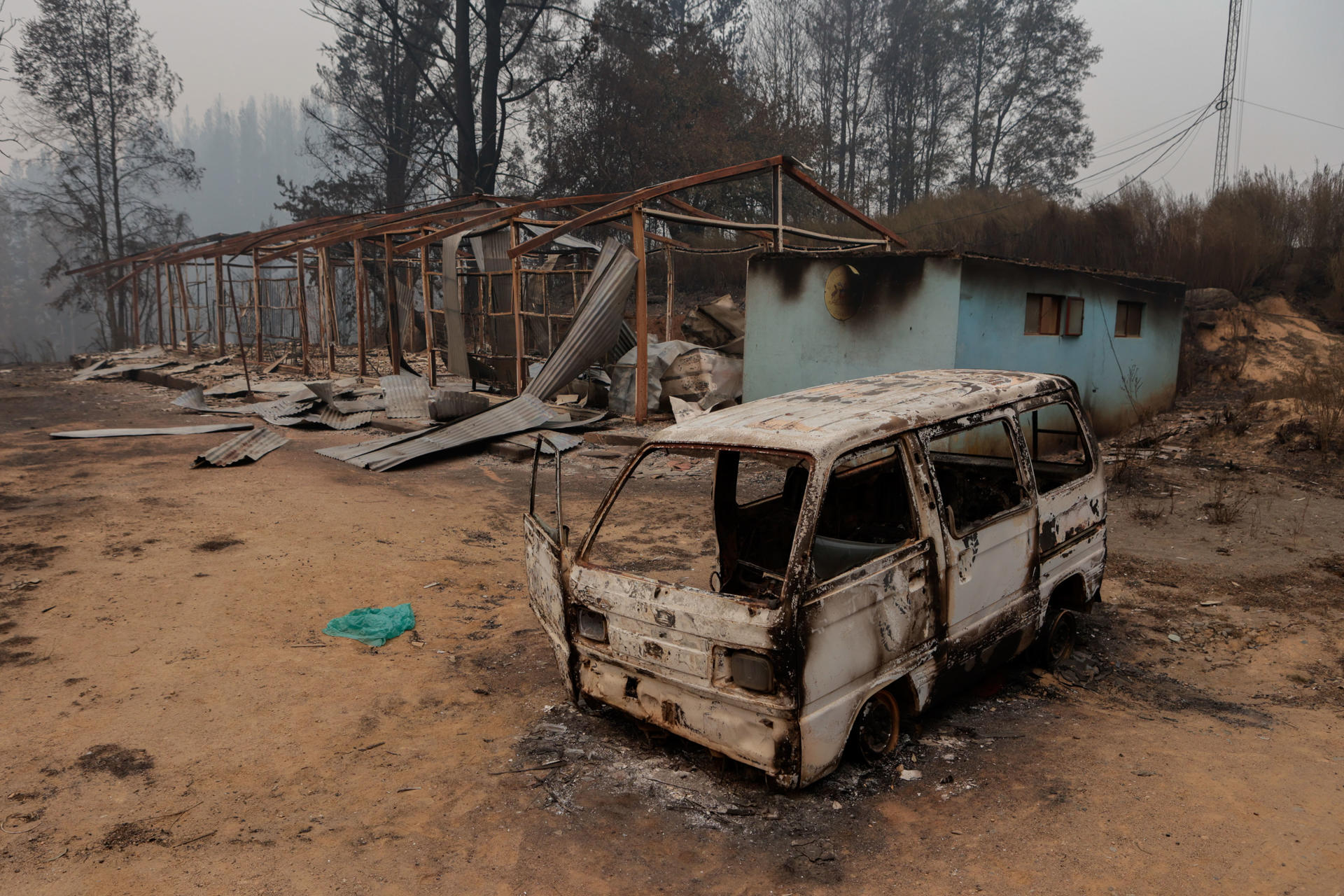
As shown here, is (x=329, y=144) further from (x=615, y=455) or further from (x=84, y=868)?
(x=84, y=868)

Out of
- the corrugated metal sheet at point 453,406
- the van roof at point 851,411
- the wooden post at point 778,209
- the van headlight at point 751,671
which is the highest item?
the wooden post at point 778,209

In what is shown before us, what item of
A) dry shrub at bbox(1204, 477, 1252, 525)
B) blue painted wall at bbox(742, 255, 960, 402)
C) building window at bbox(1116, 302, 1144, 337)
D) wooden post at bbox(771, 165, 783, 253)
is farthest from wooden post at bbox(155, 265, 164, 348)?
dry shrub at bbox(1204, 477, 1252, 525)

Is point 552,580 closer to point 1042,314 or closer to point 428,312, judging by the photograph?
point 1042,314

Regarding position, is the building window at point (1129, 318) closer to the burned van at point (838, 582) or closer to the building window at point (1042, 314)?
the building window at point (1042, 314)

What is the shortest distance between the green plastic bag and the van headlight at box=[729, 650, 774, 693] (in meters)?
2.87

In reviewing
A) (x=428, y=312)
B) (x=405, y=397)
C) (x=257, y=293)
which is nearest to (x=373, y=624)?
(x=405, y=397)

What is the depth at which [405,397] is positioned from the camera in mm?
13562

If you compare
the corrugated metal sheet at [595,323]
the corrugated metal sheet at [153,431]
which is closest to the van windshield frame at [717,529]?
the corrugated metal sheet at [595,323]

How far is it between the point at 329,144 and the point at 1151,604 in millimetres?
33238

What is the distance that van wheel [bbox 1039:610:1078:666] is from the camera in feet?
15.0

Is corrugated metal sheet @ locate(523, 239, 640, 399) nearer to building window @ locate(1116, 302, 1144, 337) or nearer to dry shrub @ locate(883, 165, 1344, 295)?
building window @ locate(1116, 302, 1144, 337)

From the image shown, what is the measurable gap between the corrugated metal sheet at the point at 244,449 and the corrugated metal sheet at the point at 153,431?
5.23ft

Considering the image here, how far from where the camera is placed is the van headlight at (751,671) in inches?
118

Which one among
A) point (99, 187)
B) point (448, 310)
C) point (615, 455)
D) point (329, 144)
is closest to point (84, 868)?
point (615, 455)
